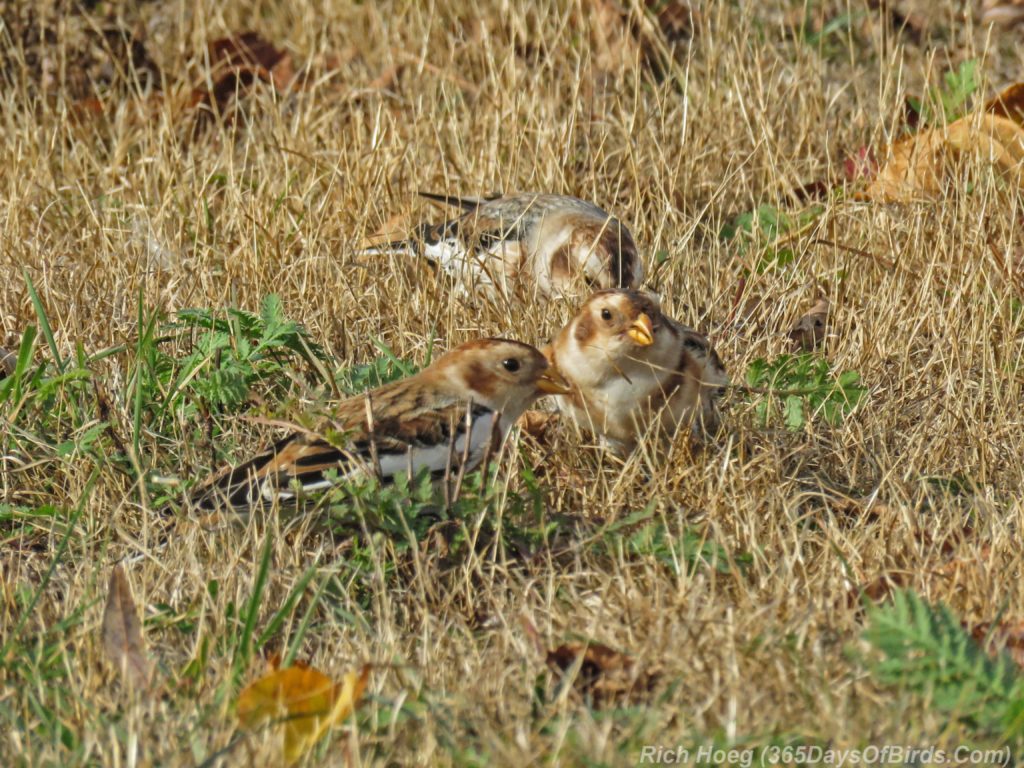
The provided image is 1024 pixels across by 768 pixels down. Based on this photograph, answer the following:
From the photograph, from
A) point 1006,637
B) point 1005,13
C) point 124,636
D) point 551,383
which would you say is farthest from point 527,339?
point 1005,13

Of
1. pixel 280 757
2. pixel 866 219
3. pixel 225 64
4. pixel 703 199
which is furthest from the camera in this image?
pixel 225 64

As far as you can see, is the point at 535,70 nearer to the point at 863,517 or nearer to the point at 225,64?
the point at 225,64

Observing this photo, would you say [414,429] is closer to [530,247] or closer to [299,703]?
[299,703]

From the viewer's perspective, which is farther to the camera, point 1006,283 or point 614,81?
point 614,81

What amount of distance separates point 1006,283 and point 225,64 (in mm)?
3577

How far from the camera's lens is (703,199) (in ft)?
18.1

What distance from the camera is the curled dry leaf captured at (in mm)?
5055

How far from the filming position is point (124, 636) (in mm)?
2887

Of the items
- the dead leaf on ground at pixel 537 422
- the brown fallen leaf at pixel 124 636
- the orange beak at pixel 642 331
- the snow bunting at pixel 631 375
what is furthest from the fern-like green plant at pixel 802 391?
the brown fallen leaf at pixel 124 636

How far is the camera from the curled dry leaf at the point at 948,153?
5.05 m

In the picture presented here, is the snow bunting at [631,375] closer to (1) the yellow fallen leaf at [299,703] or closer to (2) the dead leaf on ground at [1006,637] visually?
(2) the dead leaf on ground at [1006,637]

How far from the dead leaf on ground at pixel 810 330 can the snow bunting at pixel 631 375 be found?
2.41 feet

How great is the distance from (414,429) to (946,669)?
133 cm

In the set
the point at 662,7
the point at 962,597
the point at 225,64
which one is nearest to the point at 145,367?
the point at 962,597
